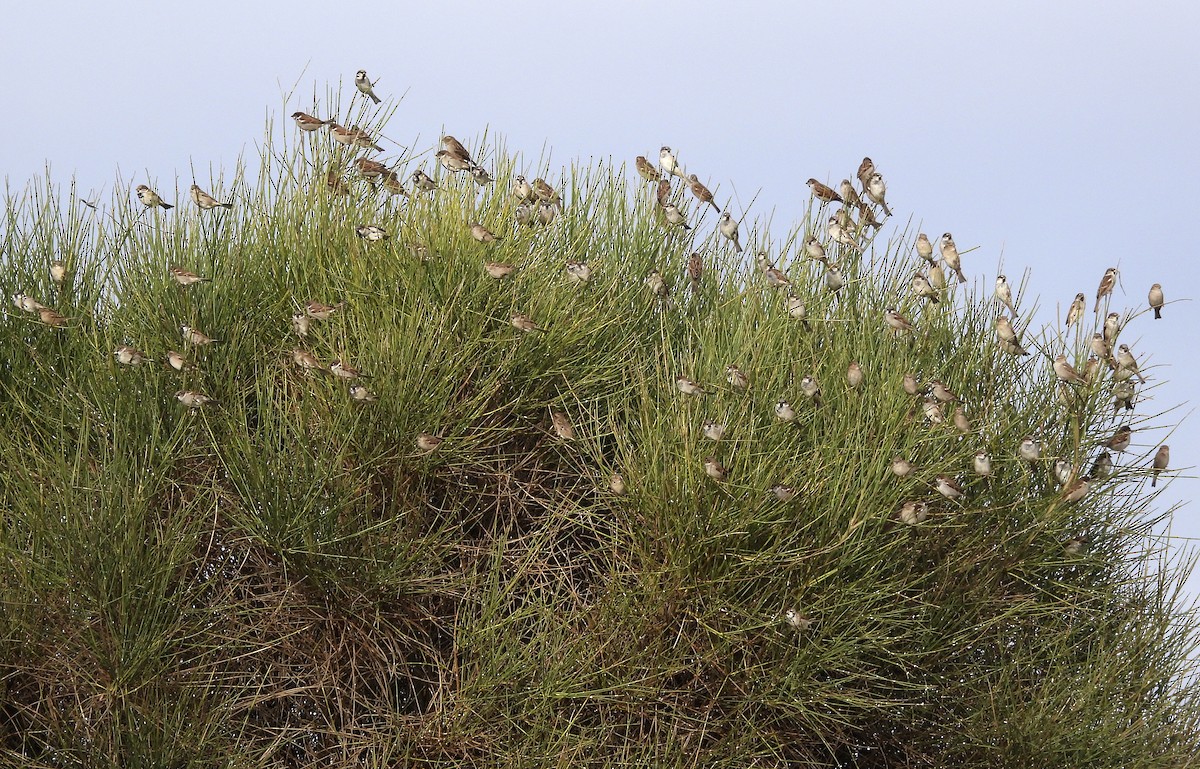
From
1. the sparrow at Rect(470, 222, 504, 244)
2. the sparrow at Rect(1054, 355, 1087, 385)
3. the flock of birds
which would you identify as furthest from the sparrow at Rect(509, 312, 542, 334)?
the sparrow at Rect(1054, 355, 1087, 385)

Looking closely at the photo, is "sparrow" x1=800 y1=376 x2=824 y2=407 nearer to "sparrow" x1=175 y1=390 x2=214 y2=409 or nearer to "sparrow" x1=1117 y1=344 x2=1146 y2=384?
"sparrow" x1=1117 y1=344 x2=1146 y2=384

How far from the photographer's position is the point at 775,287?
1250 cm

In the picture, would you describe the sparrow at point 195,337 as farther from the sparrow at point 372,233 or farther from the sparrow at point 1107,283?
the sparrow at point 1107,283

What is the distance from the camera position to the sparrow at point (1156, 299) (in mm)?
12250

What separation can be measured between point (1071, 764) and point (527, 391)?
5.45 meters

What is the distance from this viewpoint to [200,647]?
10641 mm

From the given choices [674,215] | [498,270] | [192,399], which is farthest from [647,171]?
[192,399]

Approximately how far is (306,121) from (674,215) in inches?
141

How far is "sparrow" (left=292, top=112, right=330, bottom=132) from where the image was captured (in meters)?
12.8

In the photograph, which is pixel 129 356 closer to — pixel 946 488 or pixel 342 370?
pixel 342 370

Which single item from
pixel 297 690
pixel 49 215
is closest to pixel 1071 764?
pixel 297 690

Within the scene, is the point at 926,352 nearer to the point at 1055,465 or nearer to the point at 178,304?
the point at 1055,465

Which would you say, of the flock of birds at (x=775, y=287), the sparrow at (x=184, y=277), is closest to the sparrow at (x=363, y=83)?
the flock of birds at (x=775, y=287)

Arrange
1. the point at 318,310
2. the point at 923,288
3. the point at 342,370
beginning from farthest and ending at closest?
the point at 923,288 < the point at 318,310 < the point at 342,370
